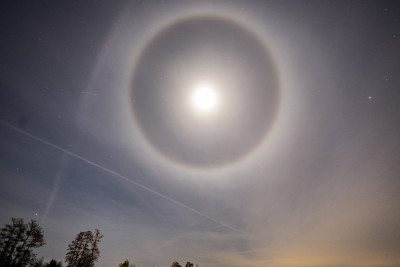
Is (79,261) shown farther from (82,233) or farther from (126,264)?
(126,264)

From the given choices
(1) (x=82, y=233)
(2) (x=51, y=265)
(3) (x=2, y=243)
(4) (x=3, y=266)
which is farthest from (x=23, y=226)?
(2) (x=51, y=265)

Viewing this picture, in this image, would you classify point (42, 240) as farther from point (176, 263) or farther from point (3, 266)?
point (176, 263)

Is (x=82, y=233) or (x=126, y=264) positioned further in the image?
(x=82, y=233)

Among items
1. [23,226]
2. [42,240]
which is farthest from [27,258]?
[23,226]

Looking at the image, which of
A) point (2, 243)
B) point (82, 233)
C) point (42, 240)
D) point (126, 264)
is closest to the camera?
point (126, 264)

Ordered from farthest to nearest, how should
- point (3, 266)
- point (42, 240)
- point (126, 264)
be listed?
1. point (42, 240)
2. point (3, 266)
3. point (126, 264)

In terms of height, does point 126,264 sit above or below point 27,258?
above

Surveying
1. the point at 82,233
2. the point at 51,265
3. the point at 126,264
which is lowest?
the point at 51,265

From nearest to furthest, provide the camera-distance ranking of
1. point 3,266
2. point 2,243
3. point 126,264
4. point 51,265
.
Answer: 1. point 51,265
2. point 126,264
3. point 3,266
4. point 2,243

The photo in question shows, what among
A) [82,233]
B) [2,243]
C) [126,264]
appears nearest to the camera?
[126,264]
